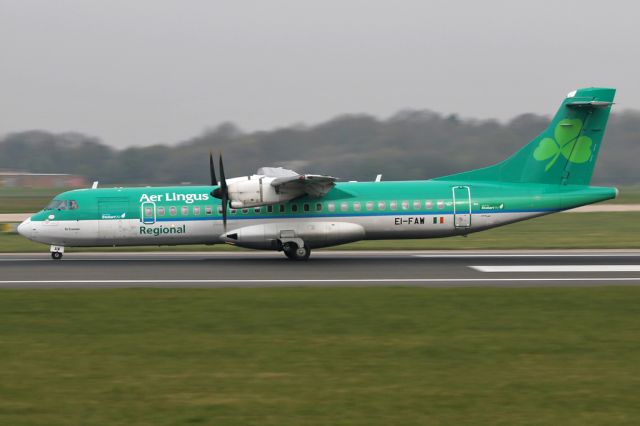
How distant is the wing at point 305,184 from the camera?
22922 mm

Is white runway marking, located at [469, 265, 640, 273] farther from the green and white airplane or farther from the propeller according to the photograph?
the propeller

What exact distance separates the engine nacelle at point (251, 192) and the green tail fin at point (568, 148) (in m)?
7.24

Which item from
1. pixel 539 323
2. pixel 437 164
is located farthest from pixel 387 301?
pixel 437 164

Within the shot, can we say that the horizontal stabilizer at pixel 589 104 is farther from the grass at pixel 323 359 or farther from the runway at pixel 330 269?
the grass at pixel 323 359

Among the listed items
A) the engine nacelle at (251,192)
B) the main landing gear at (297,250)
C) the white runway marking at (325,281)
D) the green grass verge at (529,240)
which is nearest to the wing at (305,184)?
the engine nacelle at (251,192)

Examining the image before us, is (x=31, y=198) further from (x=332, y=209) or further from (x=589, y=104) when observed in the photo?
(x=589, y=104)

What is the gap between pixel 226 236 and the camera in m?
23.7

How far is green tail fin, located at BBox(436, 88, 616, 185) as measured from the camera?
24.6 metres

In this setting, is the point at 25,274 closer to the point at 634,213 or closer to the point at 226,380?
the point at 226,380

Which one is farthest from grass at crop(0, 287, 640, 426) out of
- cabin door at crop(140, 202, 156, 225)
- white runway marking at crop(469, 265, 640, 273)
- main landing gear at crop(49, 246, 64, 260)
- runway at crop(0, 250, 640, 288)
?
main landing gear at crop(49, 246, 64, 260)

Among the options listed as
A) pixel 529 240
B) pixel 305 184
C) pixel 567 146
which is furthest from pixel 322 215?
pixel 529 240

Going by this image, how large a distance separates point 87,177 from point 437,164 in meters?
33.1

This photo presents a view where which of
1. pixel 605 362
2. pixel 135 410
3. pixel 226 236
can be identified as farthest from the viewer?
pixel 226 236

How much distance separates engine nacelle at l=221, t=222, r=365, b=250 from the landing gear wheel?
0.91 feet
